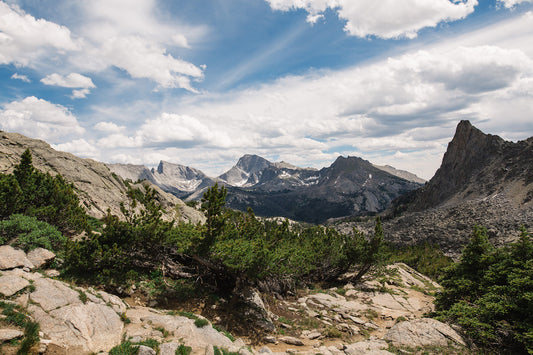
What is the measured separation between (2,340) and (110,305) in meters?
6.44

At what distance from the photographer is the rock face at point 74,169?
49594 mm

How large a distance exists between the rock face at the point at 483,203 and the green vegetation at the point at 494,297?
67.1 meters

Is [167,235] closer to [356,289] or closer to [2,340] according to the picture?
[2,340]

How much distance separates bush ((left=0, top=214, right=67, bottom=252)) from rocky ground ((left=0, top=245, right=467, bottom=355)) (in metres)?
0.90

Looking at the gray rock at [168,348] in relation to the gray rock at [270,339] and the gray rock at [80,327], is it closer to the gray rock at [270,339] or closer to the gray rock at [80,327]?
the gray rock at [80,327]

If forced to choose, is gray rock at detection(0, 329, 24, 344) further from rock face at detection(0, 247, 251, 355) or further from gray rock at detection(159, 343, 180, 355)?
gray rock at detection(159, 343, 180, 355)

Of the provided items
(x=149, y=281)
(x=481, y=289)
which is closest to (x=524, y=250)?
(x=481, y=289)

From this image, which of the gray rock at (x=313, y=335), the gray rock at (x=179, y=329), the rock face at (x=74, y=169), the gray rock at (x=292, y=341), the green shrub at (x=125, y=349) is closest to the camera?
the green shrub at (x=125, y=349)

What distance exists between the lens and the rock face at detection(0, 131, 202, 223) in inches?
1953

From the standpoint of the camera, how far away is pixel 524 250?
2069 centimetres

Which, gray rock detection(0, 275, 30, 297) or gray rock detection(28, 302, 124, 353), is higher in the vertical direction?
gray rock detection(0, 275, 30, 297)

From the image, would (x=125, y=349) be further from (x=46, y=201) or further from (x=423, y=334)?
(x=46, y=201)

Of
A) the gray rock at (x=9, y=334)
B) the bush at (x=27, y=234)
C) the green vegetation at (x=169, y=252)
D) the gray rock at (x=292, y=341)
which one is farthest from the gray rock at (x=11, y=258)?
the gray rock at (x=292, y=341)

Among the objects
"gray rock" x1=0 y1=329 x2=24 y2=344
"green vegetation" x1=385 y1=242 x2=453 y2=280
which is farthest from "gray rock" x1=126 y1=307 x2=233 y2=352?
"green vegetation" x1=385 y1=242 x2=453 y2=280
